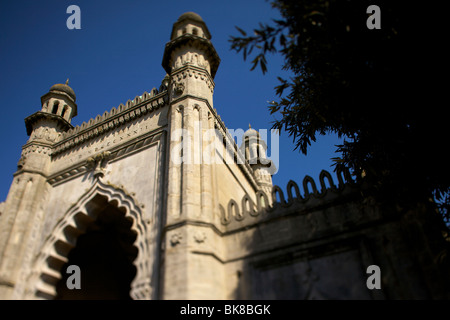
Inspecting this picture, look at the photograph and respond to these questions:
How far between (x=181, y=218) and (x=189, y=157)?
1.86 metres

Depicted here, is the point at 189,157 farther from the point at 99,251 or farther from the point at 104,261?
the point at 104,261

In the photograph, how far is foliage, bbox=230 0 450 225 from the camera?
7.22 meters

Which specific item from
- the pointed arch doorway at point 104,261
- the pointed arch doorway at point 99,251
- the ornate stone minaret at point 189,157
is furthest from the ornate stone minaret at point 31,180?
the ornate stone minaret at point 189,157

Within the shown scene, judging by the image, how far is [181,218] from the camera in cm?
845

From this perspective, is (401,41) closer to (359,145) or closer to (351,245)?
(359,145)

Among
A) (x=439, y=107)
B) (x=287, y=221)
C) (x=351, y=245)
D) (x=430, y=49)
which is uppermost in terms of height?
(x=430, y=49)

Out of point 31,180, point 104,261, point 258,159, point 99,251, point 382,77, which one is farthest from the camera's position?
point 258,159

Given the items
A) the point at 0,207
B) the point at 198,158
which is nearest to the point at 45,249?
the point at 0,207

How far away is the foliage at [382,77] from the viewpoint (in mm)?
7219

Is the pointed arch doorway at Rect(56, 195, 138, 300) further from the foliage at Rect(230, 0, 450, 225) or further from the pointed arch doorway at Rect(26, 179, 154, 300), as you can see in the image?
the foliage at Rect(230, 0, 450, 225)

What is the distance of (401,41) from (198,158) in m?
5.40

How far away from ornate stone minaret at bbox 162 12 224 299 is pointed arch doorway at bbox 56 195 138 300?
3.88 meters

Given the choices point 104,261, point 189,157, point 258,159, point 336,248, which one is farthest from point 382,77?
point 104,261

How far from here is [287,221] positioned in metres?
8.59
